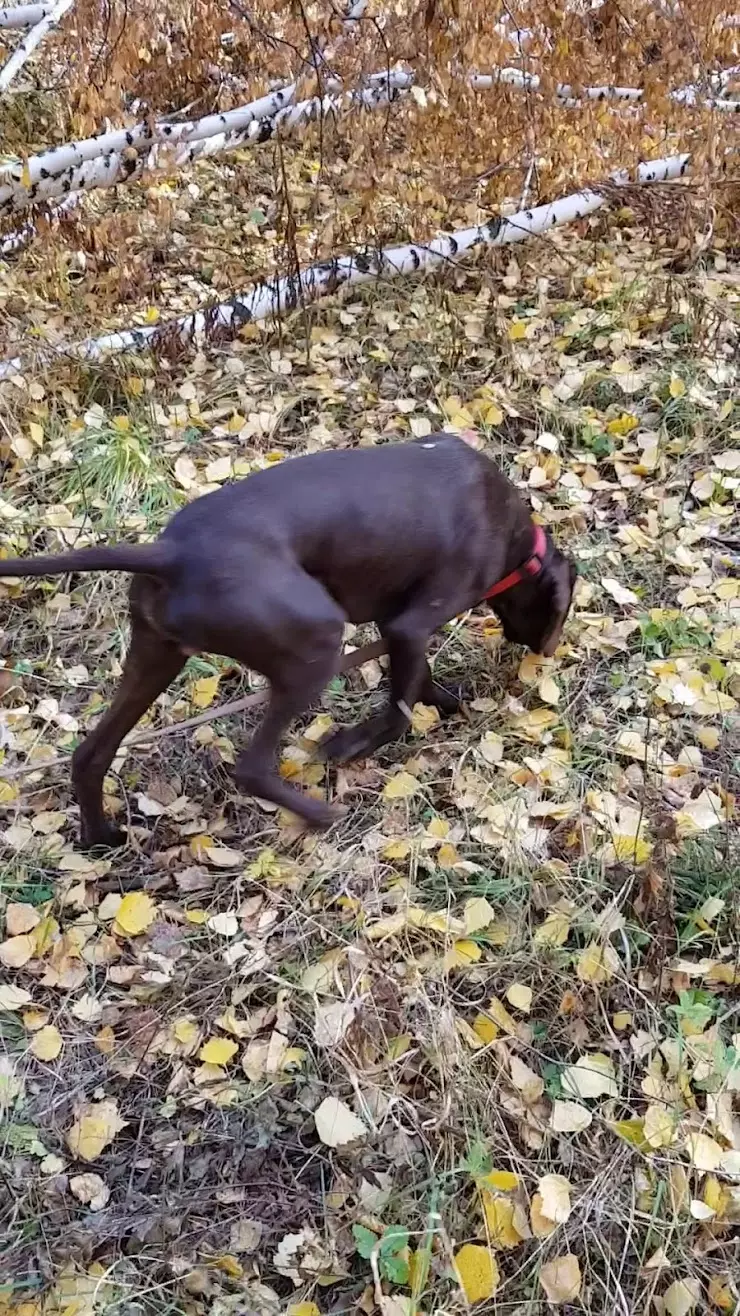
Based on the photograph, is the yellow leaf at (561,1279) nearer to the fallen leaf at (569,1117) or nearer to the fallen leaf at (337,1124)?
the fallen leaf at (569,1117)

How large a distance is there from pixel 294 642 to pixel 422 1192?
1.38m

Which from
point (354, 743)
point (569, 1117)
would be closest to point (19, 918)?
point (354, 743)

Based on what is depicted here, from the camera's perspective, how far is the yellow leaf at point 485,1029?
2.62 m

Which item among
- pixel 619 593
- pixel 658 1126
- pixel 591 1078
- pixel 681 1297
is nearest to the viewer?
pixel 681 1297

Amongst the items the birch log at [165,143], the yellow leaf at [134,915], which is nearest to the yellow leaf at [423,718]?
the yellow leaf at [134,915]

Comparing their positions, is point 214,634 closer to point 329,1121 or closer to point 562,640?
point 329,1121

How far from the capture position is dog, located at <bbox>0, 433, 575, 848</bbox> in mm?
2631

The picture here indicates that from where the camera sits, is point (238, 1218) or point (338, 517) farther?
point (338, 517)

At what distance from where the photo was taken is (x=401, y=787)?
3.35 meters

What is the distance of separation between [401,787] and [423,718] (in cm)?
38

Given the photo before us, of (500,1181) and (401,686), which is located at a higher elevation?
(401,686)

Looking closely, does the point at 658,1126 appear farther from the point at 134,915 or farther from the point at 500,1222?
the point at 134,915

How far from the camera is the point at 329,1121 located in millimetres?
2475

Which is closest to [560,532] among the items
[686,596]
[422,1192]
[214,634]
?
[686,596]
